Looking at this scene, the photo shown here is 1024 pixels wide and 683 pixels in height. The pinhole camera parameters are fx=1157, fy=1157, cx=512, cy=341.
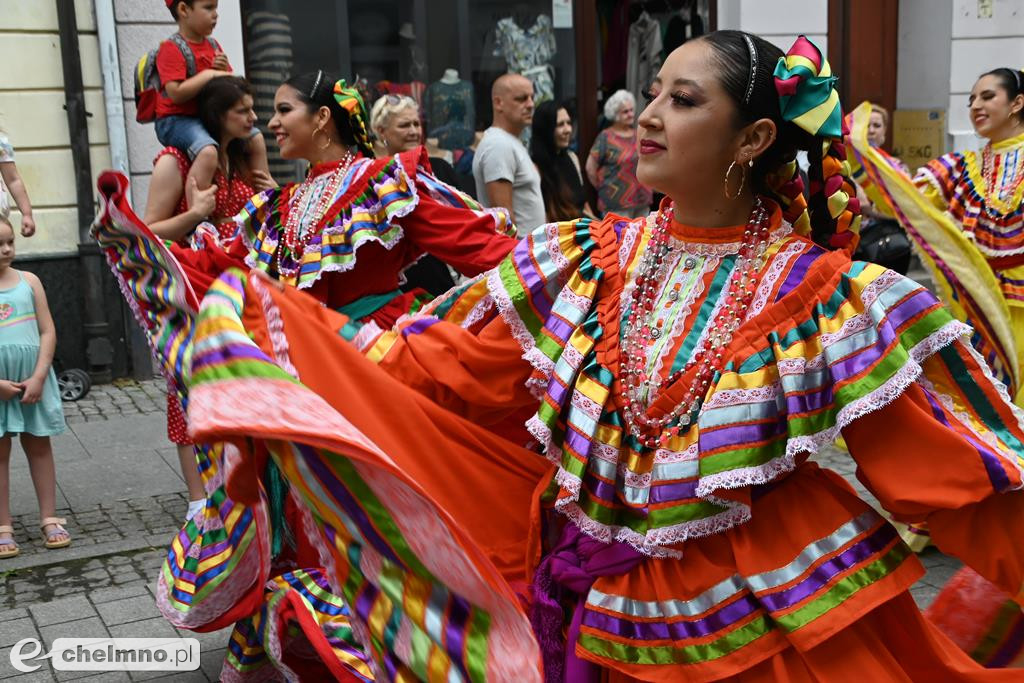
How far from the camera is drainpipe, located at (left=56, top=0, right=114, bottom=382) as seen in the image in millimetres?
7773

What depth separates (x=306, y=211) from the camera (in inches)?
165

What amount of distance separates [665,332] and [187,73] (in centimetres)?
448

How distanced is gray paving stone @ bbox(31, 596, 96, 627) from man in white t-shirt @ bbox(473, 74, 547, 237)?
3089mm

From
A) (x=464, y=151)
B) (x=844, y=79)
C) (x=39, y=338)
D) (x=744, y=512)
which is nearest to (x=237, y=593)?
(x=744, y=512)

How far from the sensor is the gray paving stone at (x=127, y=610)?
4.11 meters

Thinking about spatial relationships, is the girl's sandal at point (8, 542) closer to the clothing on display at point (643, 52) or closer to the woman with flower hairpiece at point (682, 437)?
the woman with flower hairpiece at point (682, 437)

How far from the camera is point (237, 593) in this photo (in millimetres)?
3217

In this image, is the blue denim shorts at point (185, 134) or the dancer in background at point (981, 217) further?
the blue denim shorts at point (185, 134)

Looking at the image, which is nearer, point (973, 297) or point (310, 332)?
point (310, 332)

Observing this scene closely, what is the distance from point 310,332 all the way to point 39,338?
3.21m

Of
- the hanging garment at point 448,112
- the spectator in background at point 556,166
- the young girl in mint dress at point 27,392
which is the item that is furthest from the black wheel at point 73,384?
the hanging garment at point 448,112

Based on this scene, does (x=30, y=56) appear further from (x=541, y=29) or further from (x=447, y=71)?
(x=541, y=29)

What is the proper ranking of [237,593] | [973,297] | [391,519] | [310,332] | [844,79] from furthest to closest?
[844,79] → [973,297] → [237,593] → [310,332] → [391,519]

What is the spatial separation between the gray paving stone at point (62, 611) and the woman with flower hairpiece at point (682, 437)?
7.17ft
